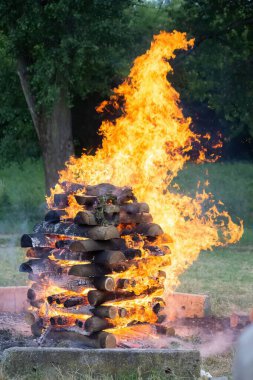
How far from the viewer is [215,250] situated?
1555cm

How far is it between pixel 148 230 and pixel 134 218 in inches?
6.9

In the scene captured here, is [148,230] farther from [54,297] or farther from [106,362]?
[106,362]

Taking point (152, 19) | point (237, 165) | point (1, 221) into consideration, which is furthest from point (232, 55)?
point (237, 165)

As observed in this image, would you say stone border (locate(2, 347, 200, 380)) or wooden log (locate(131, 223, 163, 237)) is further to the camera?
wooden log (locate(131, 223, 163, 237))

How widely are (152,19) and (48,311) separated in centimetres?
1493

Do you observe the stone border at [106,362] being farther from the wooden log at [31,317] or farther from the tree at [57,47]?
the tree at [57,47]

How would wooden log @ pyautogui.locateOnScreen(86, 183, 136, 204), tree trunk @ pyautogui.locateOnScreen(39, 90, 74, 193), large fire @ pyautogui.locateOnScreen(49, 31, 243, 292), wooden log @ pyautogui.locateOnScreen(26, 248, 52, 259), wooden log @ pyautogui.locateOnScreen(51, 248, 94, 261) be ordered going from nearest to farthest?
1. wooden log @ pyautogui.locateOnScreen(51, 248, 94, 261)
2. wooden log @ pyautogui.locateOnScreen(86, 183, 136, 204)
3. wooden log @ pyautogui.locateOnScreen(26, 248, 52, 259)
4. large fire @ pyautogui.locateOnScreen(49, 31, 243, 292)
5. tree trunk @ pyautogui.locateOnScreen(39, 90, 74, 193)

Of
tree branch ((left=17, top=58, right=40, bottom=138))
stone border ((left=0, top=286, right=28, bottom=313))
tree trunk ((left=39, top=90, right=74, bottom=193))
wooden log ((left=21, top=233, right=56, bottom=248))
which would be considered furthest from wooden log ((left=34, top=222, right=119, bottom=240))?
tree branch ((left=17, top=58, right=40, bottom=138))

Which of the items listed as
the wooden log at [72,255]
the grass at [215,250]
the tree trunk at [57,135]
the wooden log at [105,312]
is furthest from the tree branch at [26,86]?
the wooden log at [105,312]

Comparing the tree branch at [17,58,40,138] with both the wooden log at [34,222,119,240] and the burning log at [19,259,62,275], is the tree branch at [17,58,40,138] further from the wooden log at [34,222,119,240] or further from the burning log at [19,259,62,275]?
the wooden log at [34,222,119,240]

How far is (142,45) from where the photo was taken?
16766 millimetres

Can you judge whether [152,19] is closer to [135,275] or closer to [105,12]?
[105,12]

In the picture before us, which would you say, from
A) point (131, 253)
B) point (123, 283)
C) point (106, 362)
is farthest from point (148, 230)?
point (106, 362)

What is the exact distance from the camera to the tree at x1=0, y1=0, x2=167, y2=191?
47.6ft
